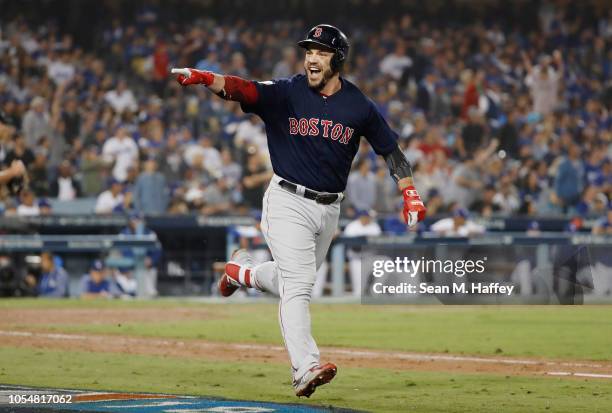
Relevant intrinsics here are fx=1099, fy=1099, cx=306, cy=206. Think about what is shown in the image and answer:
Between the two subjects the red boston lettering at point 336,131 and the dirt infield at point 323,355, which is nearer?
the red boston lettering at point 336,131

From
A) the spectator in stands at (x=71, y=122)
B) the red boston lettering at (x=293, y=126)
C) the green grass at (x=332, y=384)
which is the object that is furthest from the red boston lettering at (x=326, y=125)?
the spectator in stands at (x=71, y=122)

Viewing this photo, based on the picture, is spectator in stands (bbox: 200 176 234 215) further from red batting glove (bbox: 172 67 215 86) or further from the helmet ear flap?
red batting glove (bbox: 172 67 215 86)

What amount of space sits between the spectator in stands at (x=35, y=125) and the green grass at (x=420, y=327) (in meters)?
3.34

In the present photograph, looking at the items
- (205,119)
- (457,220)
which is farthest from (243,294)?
(205,119)

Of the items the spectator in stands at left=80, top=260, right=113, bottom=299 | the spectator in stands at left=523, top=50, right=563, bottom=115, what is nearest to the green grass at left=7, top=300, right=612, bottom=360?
the spectator in stands at left=80, top=260, right=113, bottom=299

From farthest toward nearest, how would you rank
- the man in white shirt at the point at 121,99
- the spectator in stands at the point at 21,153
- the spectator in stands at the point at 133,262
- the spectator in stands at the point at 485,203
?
the man in white shirt at the point at 121,99 → the spectator in stands at the point at 485,203 → the spectator in stands at the point at 133,262 → the spectator in stands at the point at 21,153

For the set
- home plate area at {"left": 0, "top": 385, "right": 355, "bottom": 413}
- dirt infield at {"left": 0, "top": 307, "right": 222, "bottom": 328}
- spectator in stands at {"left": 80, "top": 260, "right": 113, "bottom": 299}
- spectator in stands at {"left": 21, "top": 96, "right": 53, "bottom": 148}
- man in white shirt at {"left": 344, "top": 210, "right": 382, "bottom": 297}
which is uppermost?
spectator in stands at {"left": 21, "top": 96, "right": 53, "bottom": 148}

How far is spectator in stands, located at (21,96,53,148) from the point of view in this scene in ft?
55.1

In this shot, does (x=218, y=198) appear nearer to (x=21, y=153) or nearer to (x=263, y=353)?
(x=21, y=153)

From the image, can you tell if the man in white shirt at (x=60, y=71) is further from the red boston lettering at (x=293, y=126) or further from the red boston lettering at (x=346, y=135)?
the red boston lettering at (x=346, y=135)

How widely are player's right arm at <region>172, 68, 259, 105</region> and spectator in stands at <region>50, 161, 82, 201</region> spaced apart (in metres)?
10.6

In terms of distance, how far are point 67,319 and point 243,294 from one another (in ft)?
13.4

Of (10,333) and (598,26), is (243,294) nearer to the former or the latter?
(10,333)

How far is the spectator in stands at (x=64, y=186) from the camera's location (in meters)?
16.5
